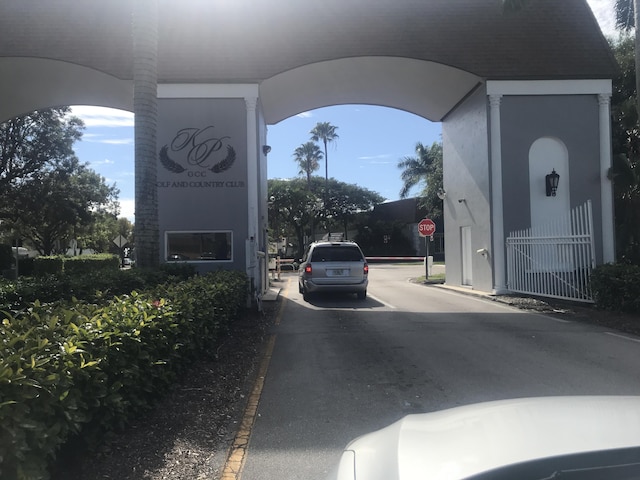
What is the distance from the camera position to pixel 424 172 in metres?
47.8

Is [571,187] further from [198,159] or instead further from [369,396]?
[369,396]

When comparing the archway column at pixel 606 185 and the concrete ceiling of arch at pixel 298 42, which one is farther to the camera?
the archway column at pixel 606 185

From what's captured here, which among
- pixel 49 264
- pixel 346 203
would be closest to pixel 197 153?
pixel 49 264

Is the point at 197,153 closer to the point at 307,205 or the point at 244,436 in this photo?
the point at 244,436

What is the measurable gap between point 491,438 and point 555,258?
12710 millimetres

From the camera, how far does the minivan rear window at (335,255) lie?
50.8 feet

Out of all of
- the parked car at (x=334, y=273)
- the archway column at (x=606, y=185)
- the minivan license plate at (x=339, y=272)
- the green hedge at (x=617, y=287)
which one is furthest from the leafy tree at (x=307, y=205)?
the green hedge at (x=617, y=287)

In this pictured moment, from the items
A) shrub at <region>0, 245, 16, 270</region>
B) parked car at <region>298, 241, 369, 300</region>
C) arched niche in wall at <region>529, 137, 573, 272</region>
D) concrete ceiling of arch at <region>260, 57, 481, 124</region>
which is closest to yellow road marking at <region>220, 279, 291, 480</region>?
parked car at <region>298, 241, 369, 300</region>

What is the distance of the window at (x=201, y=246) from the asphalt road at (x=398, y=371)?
3.72m

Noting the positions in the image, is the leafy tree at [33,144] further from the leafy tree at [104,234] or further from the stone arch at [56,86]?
the leafy tree at [104,234]

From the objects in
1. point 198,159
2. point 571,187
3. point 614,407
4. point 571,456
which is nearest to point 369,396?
point 614,407

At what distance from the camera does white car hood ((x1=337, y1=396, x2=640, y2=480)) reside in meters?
1.73

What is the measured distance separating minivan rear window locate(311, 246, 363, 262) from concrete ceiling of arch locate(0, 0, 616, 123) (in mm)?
5257

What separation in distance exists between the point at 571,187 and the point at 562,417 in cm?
1505
